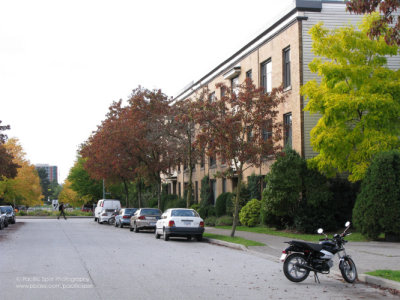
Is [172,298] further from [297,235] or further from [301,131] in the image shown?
[301,131]

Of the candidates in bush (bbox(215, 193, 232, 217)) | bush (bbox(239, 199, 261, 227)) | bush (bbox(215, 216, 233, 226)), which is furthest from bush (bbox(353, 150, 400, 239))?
bush (bbox(215, 193, 232, 217))

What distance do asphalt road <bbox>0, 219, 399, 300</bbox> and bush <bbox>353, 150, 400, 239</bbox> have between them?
5.78 m

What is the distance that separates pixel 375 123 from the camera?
2252cm

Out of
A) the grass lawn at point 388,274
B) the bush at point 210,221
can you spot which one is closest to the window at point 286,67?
the bush at point 210,221

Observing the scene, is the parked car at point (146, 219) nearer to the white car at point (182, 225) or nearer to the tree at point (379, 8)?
the white car at point (182, 225)

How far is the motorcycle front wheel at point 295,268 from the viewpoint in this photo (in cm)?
1146

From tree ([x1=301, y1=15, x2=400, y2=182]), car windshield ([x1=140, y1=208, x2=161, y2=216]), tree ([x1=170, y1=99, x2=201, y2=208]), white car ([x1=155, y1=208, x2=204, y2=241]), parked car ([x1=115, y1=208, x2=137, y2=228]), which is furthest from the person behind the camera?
parked car ([x1=115, y1=208, x2=137, y2=228])

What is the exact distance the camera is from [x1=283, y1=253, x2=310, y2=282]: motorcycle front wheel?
11461mm

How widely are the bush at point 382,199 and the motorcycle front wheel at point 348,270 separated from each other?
9.09 meters

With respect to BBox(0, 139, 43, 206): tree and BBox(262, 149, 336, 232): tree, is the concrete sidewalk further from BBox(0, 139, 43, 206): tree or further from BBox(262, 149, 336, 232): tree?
BBox(0, 139, 43, 206): tree

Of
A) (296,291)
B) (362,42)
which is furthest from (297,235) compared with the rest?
(296,291)

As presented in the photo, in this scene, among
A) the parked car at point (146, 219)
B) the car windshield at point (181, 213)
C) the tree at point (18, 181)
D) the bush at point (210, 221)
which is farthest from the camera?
the tree at point (18, 181)

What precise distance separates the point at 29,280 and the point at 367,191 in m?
13.9

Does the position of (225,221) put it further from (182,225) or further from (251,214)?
(182,225)
